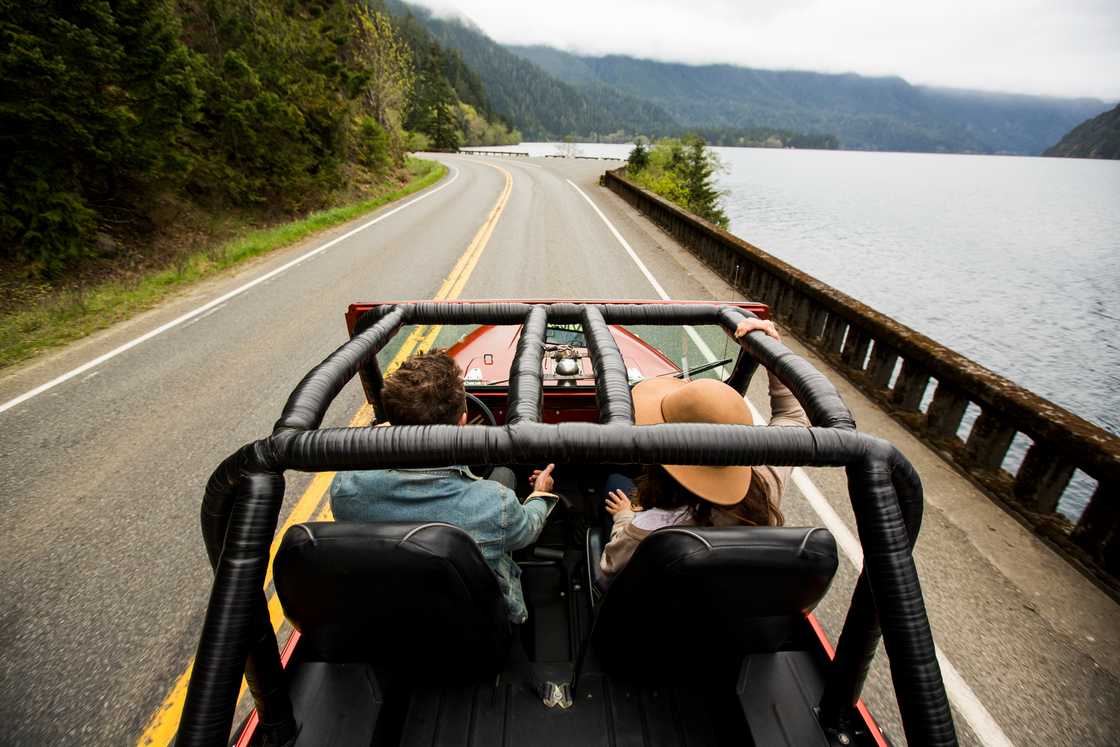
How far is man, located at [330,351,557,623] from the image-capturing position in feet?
5.93

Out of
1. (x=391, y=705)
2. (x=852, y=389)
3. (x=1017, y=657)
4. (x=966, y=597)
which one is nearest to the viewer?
(x=391, y=705)

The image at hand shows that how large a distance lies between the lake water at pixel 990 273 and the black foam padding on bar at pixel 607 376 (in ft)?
14.3

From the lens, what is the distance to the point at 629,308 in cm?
244

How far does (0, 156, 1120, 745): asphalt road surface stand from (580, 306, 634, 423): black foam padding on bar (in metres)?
2.16

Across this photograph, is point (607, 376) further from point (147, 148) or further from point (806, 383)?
point (147, 148)

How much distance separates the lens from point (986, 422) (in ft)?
13.1

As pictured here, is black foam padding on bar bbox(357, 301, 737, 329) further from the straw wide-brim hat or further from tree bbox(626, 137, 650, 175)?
tree bbox(626, 137, 650, 175)

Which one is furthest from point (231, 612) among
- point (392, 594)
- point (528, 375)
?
point (528, 375)

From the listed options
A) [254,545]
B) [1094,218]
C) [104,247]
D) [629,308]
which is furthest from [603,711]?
[1094,218]

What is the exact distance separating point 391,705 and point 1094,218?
5930 cm

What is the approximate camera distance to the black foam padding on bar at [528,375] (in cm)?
142

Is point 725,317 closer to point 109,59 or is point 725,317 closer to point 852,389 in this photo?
point 852,389

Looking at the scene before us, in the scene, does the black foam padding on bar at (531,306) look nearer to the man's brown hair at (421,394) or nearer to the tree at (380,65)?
the man's brown hair at (421,394)

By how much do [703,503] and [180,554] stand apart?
3.28 metres
